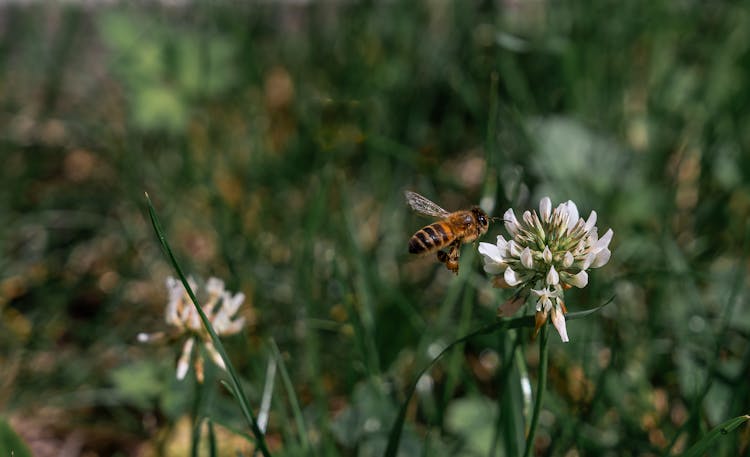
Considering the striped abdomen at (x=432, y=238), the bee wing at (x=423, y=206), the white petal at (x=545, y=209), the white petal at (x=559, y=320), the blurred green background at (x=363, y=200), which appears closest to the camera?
the white petal at (x=559, y=320)

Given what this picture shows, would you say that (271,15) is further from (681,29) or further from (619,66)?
(681,29)

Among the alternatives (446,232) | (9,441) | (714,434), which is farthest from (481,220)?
(9,441)

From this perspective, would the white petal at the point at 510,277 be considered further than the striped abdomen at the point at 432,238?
No

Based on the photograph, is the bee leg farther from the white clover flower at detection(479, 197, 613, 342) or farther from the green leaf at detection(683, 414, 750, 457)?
the green leaf at detection(683, 414, 750, 457)

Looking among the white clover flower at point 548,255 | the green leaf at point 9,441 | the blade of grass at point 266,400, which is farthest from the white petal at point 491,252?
the green leaf at point 9,441

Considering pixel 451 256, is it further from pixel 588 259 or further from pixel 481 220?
pixel 588 259

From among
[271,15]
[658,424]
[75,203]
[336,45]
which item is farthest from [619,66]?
[75,203]

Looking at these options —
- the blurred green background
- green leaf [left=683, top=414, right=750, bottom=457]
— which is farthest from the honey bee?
green leaf [left=683, top=414, right=750, bottom=457]

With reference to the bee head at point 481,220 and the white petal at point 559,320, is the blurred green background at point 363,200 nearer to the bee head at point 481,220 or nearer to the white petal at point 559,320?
the bee head at point 481,220
